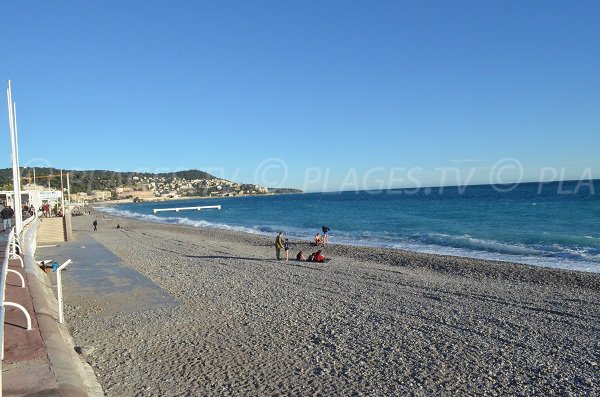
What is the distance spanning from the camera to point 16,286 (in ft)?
26.7

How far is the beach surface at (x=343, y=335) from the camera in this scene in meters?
5.65

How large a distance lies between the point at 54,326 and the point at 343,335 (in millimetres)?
4412

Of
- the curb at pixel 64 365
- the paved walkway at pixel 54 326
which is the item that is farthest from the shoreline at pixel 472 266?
the curb at pixel 64 365

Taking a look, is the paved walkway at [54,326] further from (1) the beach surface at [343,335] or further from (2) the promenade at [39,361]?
(1) the beach surface at [343,335]

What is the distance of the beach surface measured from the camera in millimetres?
5652

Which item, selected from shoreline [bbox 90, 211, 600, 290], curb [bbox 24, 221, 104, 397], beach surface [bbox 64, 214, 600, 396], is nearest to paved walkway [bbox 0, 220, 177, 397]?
curb [bbox 24, 221, 104, 397]

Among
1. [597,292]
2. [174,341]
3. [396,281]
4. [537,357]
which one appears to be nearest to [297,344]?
[174,341]

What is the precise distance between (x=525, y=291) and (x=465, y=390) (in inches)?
293

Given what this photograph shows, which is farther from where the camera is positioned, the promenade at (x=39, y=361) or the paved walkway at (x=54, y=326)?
the paved walkway at (x=54, y=326)

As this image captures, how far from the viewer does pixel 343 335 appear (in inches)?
296

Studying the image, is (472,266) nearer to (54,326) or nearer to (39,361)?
(54,326)

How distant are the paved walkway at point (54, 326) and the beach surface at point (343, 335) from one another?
0.25 m

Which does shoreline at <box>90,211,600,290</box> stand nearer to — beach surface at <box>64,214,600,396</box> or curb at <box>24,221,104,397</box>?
beach surface at <box>64,214,600,396</box>

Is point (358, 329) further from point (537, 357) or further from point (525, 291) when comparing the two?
point (525, 291)
